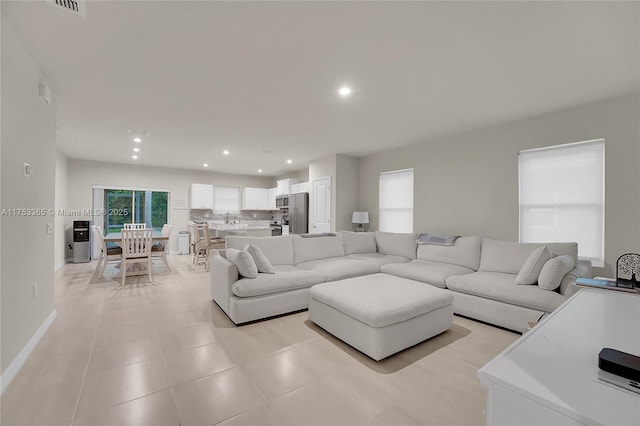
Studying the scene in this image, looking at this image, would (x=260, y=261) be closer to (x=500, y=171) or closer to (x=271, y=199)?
(x=500, y=171)

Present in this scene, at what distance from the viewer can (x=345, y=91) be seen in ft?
10.1

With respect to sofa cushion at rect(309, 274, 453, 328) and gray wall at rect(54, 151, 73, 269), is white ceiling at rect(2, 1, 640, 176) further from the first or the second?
gray wall at rect(54, 151, 73, 269)

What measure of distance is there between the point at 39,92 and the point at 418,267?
15.5 feet

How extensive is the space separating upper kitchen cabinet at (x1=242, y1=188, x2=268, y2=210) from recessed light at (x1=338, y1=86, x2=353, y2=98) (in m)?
6.69

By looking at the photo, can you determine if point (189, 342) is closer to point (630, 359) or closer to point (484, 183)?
point (630, 359)

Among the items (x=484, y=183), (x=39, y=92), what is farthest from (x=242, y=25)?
(x=484, y=183)

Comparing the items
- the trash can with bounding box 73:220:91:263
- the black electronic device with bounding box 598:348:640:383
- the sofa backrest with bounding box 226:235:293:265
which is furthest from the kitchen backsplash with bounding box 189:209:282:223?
the black electronic device with bounding box 598:348:640:383

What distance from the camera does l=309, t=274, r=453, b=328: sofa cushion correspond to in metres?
2.24

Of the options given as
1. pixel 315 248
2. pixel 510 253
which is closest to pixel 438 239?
pixel 510 253

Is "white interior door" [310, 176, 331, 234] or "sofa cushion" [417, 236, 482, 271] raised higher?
"white interior door" [310, 176, 331, 234]

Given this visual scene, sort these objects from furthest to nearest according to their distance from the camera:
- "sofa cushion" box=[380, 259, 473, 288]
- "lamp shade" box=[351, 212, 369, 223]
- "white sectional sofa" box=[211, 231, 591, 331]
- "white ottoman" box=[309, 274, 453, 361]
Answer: "lamp shade" box=[351, 212, 369, 223], "sofa cushion" box=[380, 259, 473, 288], "white sectional sofa" box=[211, 231, 591, 331], "white ottoman" box=[309, 274, 453, 361]

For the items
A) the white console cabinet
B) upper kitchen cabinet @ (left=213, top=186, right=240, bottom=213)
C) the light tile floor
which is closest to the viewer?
the white console cabinet

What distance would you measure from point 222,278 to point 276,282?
67 centimetres

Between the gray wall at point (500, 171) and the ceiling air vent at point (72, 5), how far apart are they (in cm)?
494
